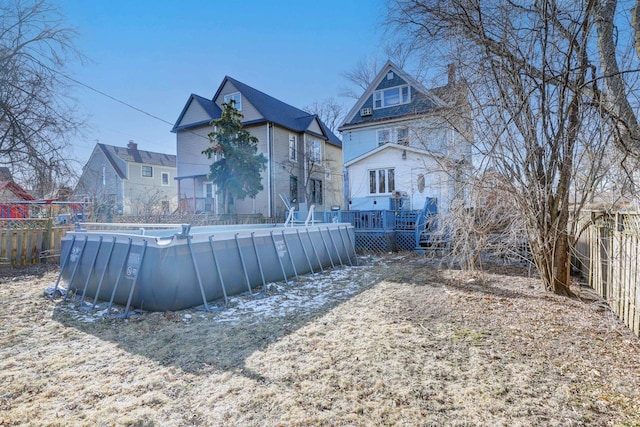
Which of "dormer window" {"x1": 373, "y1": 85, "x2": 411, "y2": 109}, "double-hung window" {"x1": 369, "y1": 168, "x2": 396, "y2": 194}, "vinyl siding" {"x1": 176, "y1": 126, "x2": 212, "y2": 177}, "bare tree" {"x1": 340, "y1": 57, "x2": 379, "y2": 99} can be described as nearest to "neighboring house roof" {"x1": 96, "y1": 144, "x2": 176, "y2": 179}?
"vinyl siding" {"x1": 176, "y1": 126, "x2": 212, "y2": 177}

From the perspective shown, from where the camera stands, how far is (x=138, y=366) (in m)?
3.24

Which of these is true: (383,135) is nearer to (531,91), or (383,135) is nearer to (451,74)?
(451,74)

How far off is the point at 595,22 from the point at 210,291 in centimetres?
692

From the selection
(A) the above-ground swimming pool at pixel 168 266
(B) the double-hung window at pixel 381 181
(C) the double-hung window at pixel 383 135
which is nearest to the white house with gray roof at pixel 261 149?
(C) the double-hung window at pixel 383 135

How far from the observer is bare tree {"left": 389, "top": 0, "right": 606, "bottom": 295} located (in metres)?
4.65

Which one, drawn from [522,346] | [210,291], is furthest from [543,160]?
[210,291]

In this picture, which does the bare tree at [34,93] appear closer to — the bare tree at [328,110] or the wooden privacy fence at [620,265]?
the wooden privacy fence at [620,265]

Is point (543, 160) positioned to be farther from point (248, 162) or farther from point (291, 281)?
point (248, 162)

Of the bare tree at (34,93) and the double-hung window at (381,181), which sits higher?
the bare tree at (34,93)

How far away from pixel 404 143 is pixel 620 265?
7.32 meters

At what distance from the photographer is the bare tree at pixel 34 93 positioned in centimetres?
955

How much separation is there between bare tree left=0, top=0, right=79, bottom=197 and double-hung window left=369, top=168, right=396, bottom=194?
1165 cm

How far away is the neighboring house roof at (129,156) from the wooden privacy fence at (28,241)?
19174mm

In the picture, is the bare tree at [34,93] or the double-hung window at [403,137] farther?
the bare tree at [34,93]
